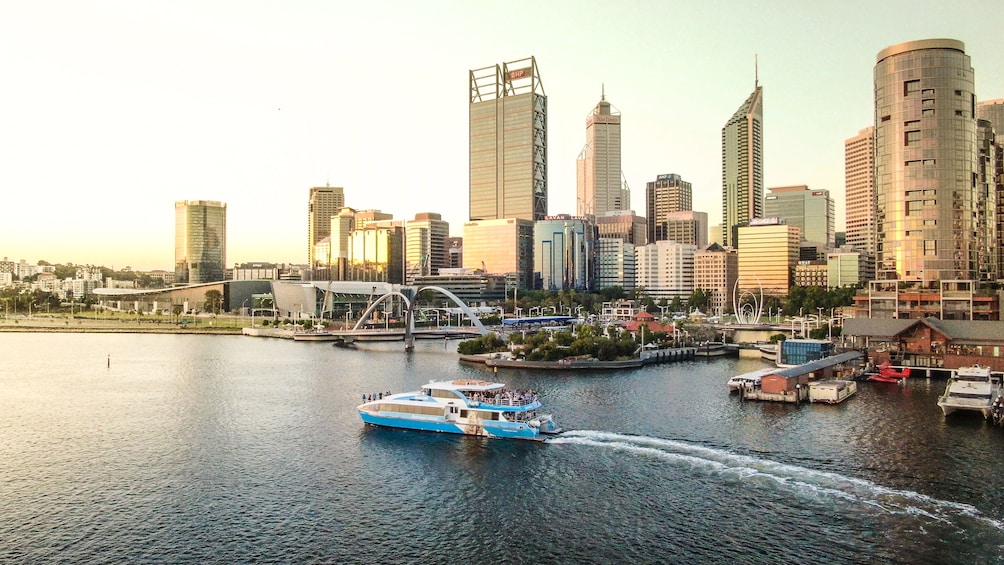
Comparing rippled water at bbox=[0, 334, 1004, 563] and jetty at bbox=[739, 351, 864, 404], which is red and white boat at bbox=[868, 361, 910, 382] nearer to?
rippled water at bbox=[0, 334, 1004, 563]

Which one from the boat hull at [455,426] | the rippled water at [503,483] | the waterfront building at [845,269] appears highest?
the waterfront building at [845,269]

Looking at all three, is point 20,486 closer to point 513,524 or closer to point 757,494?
point 513,524

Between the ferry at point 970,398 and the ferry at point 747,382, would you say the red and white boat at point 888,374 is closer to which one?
the ferry at point 747,382

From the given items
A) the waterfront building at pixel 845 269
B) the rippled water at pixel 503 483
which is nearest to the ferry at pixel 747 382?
the rippled water at pixel 503 483

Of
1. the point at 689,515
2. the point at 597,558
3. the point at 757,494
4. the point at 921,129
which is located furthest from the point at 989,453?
the point at 921,129

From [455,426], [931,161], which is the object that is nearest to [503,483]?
A: [455,426]
